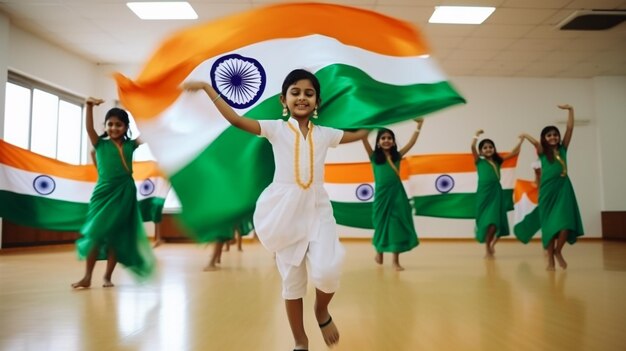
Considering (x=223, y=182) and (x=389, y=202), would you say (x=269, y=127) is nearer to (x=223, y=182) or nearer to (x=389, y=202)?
(x=223, y=182)

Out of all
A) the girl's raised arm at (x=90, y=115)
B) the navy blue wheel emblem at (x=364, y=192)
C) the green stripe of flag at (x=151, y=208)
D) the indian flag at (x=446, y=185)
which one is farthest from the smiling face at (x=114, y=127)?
the indian flag at (x=446, y=185)

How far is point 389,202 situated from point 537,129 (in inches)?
277

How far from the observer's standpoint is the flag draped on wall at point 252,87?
248 centimetres

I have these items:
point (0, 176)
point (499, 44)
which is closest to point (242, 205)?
point (0, 176)

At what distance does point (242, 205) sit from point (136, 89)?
1.00m

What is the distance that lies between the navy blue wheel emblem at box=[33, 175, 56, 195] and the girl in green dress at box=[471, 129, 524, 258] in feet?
17.0

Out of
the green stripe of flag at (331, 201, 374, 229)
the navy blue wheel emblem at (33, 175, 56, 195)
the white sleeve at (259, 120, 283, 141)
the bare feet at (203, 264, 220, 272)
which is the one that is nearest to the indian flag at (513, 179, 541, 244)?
the green stripe of flag at (331, 201, 374, 229)

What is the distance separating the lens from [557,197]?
16.5 feet

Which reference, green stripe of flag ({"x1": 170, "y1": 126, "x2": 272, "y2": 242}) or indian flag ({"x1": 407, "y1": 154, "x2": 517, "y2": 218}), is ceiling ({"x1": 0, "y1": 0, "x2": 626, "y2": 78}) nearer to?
indian flag ({"x1": 407, "y1": 154, "x2": 517, "y2": 218})

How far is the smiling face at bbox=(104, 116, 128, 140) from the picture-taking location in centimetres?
393

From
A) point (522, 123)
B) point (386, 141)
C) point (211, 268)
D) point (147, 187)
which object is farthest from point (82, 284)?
point (522, 123)

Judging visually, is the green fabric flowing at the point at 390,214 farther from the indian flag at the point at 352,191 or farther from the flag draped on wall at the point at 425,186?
the flag draped on wall at the point at 425,186

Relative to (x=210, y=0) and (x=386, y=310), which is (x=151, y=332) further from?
(x=210, y=0)

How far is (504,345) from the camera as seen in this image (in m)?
2.02
